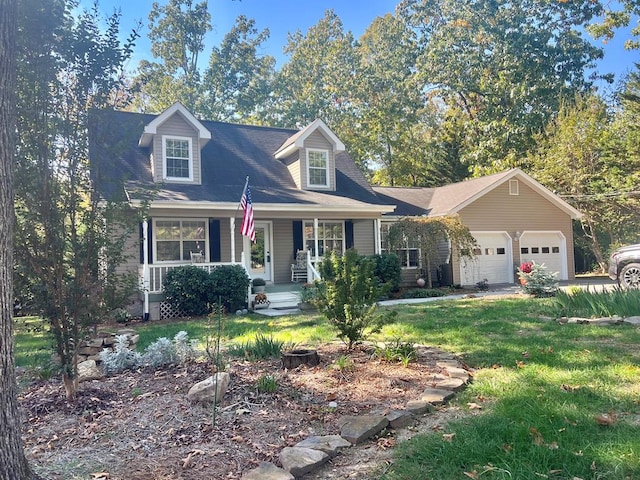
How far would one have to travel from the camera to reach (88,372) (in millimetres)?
5102

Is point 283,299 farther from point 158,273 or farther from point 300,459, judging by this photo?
point 300,459

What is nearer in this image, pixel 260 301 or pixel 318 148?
pixel 260 301

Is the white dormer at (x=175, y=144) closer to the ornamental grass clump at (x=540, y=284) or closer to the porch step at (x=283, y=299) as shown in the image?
the porch step at (x=283, y=299)

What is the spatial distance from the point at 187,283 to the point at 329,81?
21.7m

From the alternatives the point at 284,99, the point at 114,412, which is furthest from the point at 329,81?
the point at 114,412

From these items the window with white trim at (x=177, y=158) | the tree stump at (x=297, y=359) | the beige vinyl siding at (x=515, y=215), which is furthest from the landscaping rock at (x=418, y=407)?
the beige vinyl siding at (x=515, y=215)

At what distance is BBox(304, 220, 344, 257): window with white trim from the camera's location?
15.7 meters

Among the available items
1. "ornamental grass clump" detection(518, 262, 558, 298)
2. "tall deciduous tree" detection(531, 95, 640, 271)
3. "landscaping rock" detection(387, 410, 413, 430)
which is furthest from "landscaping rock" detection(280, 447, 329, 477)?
"tall deciduous tree" detection(531, 95, 640, 271)

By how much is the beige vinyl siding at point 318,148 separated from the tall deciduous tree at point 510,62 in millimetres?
12811

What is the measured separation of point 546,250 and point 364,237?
26.9 ft

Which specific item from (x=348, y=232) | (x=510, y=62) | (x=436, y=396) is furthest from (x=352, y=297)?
(x=510, y=62)

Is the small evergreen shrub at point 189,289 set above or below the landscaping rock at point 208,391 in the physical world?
above

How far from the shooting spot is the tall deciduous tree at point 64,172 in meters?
4.06

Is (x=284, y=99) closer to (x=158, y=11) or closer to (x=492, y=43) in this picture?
(x=158, y=11)
